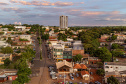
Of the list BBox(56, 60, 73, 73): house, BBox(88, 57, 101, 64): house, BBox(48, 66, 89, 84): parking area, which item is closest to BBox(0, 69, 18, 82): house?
BBox(48, 66, 89, 84): parking area

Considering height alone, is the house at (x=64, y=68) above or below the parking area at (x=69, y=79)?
above

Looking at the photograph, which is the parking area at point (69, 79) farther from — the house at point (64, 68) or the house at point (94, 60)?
the house at point (94, 60)

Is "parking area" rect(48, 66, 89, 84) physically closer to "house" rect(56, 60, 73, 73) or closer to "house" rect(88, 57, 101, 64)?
"house" rect(56, 60, 73, 73)

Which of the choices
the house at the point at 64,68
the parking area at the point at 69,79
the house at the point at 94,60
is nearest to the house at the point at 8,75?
the parking area at the point at 69,79

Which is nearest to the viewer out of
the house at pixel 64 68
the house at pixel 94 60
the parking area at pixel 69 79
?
the parking area at pixel 69 79

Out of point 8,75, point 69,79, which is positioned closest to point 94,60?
point 69,79

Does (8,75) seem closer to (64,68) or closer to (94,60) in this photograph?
(64,68)

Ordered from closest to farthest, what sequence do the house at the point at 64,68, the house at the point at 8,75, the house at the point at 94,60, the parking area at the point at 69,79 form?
the house at the point at 8,75
the parking area at the point at 69,79
the house at the point at 64,68
the house at the point at 94,60

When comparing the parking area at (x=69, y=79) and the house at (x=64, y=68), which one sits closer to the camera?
the parking area at (x=69, y=79)

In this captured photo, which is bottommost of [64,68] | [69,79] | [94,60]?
[69,79]

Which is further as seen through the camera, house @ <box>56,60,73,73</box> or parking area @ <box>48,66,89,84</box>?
house @ <box>56,60,73,73</box>

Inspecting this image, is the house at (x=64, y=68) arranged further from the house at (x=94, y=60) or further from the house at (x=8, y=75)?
the house at (x=8, y=75)

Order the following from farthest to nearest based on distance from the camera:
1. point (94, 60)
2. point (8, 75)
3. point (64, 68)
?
point (94, 60) < point (64, 68) < point (8, 75)
